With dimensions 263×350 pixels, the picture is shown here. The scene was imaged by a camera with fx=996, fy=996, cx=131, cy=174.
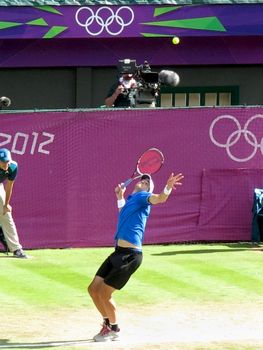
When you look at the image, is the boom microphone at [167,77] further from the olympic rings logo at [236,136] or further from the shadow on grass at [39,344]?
the shadow on grass at [39,344]

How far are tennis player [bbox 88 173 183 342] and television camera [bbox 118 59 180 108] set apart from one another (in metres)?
7.76

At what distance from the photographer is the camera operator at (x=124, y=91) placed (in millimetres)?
18578

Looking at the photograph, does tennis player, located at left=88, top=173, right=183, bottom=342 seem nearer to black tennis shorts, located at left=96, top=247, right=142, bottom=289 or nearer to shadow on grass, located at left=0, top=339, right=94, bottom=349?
black tennis shorts, located at left=96, top=247, right=142, bottom=289

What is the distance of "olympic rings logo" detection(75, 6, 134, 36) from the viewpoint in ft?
72.7

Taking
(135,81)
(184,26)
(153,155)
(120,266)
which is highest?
(184,26)

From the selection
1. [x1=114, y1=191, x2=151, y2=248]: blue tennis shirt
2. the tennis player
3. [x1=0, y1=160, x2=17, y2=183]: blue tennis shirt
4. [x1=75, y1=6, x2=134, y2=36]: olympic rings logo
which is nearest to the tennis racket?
the tennis player

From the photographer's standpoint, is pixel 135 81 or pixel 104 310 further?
pixel 135 81

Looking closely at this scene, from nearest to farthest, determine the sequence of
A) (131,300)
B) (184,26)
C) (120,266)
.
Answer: (120,266)
(131,300)
(184,26)

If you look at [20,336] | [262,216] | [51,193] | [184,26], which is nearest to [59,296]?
[20,336]

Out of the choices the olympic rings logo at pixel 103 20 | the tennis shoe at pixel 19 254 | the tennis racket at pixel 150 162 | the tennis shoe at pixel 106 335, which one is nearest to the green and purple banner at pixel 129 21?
the olympic rings logo at pixel 103 20

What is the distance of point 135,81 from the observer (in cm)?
1864

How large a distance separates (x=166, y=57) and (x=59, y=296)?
11107mm

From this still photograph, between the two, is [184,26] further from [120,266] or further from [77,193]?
[120,266]

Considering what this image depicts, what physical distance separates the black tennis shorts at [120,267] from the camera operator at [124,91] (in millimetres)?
8220
